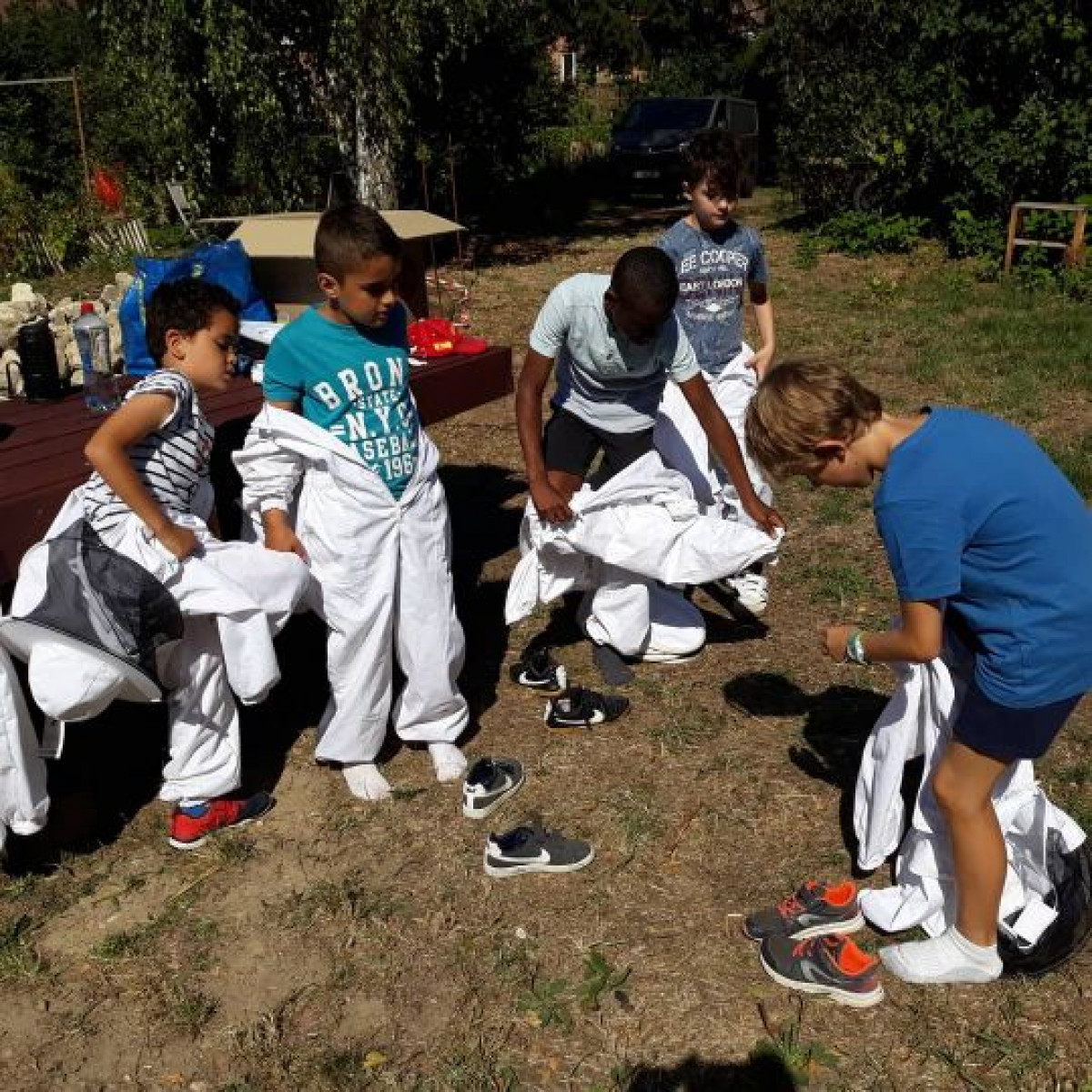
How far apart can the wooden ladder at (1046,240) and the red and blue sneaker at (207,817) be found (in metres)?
9.32

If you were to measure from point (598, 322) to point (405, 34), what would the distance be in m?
8.18

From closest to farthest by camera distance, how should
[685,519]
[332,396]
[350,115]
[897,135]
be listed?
1. [332,396]
2. [685,519]
3. [350,115]
4. [897,135]

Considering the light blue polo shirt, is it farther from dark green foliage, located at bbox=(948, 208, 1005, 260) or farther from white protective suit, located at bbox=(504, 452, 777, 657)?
dark green foliage, located at bbox=(948, 208, 1005, 260)

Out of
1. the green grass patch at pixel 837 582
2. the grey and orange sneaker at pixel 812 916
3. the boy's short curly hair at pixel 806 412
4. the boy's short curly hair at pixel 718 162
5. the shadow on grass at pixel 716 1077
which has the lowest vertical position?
the green grass patch at pixel 837 582

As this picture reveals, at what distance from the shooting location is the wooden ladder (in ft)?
33.6

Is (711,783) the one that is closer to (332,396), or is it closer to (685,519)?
(685,519)

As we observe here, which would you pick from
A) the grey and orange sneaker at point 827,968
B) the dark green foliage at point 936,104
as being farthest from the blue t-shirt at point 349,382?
the dark green foliage at point 936,104

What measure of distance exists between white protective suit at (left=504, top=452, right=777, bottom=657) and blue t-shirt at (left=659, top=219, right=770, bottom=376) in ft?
2.13

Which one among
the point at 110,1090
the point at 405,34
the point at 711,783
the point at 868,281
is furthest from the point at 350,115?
the point at 110,1090

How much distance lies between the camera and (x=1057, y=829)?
2.69 meters

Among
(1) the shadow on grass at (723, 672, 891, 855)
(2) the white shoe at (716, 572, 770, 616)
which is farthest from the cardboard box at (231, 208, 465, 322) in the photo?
(1) the shadow on grass at (723, 672, 891, 855)

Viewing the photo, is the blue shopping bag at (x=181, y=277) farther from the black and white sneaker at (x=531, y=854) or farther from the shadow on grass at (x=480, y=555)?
the black and white sneaker at (x=531, y=854)

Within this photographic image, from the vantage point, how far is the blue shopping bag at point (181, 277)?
495cm

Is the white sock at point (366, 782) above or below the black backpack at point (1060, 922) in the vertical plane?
below
